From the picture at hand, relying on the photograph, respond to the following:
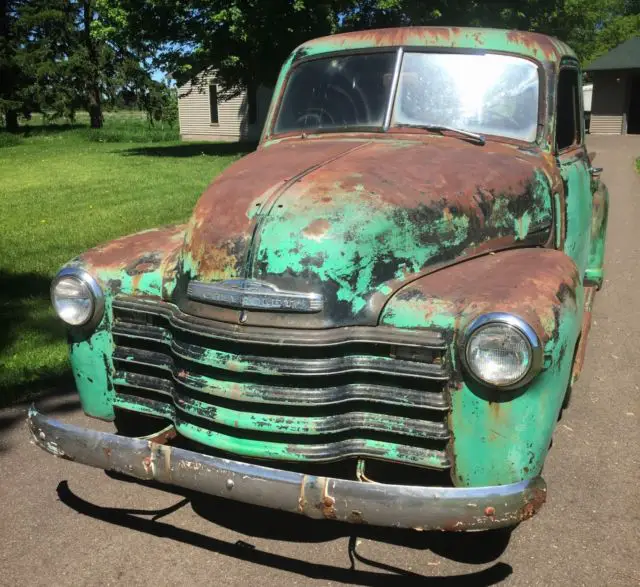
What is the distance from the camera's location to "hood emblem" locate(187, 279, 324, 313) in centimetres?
260

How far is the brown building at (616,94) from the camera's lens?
30.9 m

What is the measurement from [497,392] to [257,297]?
3.08ft

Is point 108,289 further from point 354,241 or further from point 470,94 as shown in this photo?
point 470,94

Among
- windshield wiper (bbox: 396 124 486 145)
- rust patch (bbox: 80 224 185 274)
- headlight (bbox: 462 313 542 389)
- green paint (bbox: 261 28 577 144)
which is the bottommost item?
headlight (bbox: 462 313 542 389)

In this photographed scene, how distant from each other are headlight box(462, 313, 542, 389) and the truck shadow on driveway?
963 mm

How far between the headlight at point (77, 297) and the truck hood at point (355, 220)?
0.46 meters

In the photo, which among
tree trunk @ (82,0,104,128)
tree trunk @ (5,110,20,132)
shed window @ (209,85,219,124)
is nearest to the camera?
shed window @ (209,85,219,124)

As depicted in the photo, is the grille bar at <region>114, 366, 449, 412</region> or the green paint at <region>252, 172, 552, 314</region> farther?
the green paint at <region>252, 172, 552, 314</region>

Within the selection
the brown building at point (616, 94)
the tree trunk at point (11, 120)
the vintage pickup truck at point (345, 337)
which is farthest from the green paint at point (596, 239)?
the tree trunk at point (11, 120)

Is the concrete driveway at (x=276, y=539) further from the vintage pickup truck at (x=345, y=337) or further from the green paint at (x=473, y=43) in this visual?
the green paint at (x=473, y=43)

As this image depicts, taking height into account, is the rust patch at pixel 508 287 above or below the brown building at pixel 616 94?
below

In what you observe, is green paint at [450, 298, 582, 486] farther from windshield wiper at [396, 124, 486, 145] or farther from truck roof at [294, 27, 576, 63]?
truck roof at [294, 27, 576, 63]

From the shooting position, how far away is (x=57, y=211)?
36.8ft

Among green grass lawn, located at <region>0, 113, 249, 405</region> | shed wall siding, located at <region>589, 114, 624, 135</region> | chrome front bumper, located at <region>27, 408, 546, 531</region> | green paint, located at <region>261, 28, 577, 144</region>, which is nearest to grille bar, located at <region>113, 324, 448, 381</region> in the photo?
chrome front bumper, located at <region>27, 408, 546, 531</region>
